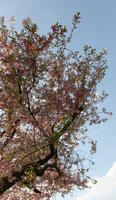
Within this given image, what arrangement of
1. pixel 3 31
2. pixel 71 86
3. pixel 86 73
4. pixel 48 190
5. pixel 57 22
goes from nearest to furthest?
pixel 57 22 → pixel 3 31 → pixel 71 86 → pixel 86 73 → pixel 48 190

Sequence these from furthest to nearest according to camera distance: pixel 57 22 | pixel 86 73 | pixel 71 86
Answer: pixel 86 73, pixel 71 86, pixel 57 22

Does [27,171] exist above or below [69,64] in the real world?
below

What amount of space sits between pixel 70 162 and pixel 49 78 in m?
→ 6.38

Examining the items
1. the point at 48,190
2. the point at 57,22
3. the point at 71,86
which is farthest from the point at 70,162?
the point at 57,22

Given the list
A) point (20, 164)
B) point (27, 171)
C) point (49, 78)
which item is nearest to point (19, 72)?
point (49, 78)

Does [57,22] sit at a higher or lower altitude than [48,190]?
higher

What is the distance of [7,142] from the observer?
554 inches

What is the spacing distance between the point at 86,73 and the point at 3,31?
6.02 m

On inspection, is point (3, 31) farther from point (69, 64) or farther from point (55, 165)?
point (55, 165)

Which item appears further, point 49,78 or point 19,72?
point 49,78

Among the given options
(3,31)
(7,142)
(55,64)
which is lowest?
(7,142)

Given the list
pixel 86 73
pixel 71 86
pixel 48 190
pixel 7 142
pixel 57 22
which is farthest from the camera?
pixel 48 190

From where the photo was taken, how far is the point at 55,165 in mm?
14219

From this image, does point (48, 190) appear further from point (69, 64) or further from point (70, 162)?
point (69, 64)
